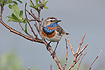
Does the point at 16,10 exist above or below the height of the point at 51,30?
above

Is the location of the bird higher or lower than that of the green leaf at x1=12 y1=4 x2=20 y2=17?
lower

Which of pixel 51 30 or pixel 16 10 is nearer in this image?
pixel 16 10

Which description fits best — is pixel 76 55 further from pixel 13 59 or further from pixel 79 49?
pixel 13 59

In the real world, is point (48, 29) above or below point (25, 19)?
below

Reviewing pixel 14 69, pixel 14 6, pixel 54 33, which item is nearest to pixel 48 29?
pixel 54 33

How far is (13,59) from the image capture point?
4.65 meters

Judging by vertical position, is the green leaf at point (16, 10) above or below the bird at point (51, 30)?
above

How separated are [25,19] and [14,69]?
10.1 feet

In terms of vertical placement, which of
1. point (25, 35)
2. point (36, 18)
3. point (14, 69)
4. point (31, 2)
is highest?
point (31, 2)

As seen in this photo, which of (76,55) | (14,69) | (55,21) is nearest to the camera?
(76,55)

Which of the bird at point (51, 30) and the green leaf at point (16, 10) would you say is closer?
the green leaf at point (16, 10)

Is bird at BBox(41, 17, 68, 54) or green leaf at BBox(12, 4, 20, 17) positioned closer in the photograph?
green leaf at BBox(12, 4, 20, 17)

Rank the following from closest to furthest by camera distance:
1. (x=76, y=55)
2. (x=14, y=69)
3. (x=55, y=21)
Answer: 1. (x=76, y=55)
2. (x=55, y=21)
3. (x=14, y=69)

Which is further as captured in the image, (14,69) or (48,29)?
(14,69)
